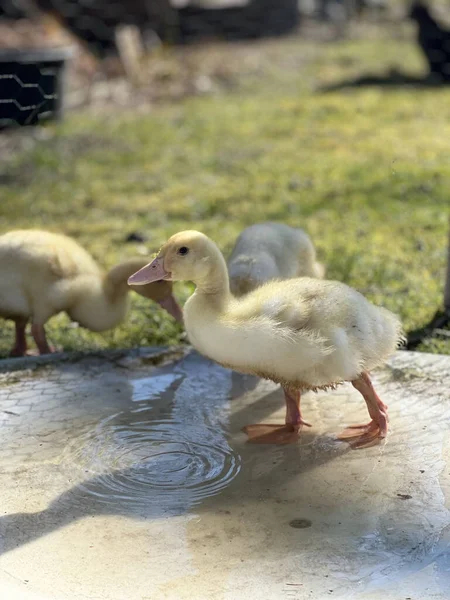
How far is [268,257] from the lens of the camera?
13.8 ft

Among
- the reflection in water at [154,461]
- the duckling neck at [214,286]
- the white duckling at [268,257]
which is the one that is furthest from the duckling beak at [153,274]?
the white duckling at [268,257]

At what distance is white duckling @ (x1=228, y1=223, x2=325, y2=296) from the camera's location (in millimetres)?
4047

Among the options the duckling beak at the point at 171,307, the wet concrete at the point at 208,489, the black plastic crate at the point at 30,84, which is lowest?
the wet concrete at the point at 208,489

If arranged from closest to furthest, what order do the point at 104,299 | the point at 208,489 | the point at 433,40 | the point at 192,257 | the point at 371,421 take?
the point at 208,489 < the point at 192,257 < the point at 371,421 < the point at 104,299 < the point at 433,40

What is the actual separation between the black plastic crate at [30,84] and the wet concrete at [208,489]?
1527 mm

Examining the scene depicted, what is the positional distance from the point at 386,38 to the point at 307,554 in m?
13.5

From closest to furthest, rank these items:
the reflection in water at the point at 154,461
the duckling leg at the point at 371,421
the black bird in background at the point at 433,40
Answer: the reflection in water at the point at 154,461 < the duckling leg at the point at 371,421 < the black bird in background at the point at 433,40

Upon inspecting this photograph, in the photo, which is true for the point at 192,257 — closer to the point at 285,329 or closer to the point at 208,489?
the point at 285,329

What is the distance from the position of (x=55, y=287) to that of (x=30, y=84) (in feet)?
6.44

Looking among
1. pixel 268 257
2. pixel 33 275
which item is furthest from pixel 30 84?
pixel 268 257

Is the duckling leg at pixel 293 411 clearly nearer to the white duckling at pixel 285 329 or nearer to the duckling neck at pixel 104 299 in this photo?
the white duckling at pixel 285 329

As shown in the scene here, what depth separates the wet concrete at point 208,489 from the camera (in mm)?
2541

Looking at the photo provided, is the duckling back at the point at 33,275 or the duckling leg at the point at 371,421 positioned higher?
the duckling back at the point at 33,275

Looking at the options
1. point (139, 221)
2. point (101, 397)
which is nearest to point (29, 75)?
point (139, 221)
